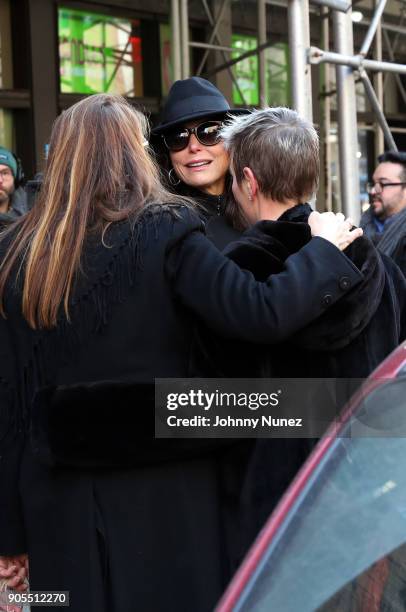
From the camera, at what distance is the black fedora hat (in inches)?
103

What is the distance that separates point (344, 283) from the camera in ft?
5.80

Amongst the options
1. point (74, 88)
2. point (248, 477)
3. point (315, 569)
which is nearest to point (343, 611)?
point (315, 569)

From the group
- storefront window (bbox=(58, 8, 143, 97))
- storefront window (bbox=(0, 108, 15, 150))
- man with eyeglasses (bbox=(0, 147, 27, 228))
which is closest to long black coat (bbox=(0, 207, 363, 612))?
man with eyeglasses (bbox=(0, 147, 27, 228))

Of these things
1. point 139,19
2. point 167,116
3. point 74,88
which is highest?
point 139,19

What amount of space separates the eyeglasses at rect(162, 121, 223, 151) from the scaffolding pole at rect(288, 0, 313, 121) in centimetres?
124

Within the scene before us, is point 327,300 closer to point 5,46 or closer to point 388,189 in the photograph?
point 388,189

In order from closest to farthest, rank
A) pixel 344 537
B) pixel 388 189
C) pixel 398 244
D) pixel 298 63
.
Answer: pixel 344 537
pixel 298 63
pixel 398 244
pixel 388 189

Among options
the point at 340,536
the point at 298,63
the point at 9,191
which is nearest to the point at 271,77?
the point at 9,191

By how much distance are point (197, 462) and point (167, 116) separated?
127 cm

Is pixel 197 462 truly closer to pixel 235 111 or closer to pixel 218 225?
pixel 218 225

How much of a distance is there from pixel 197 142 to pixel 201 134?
3 centimetres

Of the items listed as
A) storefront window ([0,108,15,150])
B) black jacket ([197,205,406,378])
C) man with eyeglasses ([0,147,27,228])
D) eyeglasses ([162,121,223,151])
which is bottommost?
black jacket ([197,205,406,378])

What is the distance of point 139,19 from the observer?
9.23 m

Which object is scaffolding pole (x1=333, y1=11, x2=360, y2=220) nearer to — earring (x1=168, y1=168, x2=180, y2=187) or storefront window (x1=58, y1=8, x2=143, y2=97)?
earring (x1=168, y1=168, x2=180, y2=187)
